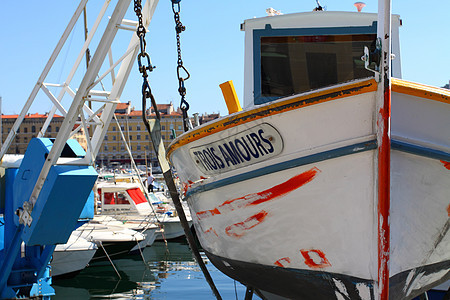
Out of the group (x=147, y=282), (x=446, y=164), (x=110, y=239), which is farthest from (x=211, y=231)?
(x=110, y=239)

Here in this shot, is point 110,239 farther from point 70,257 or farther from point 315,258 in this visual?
point 315,258

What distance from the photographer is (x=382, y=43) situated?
12.3ft

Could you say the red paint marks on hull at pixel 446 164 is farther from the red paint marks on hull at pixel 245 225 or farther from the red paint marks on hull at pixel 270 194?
the red paint marks on hull at pixel 245 225

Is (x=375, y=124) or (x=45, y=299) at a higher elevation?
(x=375, y=124)

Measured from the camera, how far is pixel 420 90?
158 inches

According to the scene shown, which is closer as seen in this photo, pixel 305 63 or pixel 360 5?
pixel 305 63

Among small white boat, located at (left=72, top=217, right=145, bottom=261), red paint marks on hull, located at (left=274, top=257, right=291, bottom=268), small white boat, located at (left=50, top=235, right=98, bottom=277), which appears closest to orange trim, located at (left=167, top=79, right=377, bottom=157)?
red paint marks on hull, located at (left=274, top=257, right=291, bottom=268)

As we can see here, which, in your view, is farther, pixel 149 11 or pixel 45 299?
pixel 45 299

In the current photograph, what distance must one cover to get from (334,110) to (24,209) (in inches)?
205

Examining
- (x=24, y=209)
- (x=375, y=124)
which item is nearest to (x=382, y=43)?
(x=375, y=124)

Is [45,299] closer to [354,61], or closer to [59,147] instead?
[59,147]

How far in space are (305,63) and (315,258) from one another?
7.14ft

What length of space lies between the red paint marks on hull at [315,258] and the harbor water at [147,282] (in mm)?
5391

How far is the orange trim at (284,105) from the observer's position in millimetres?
3902
